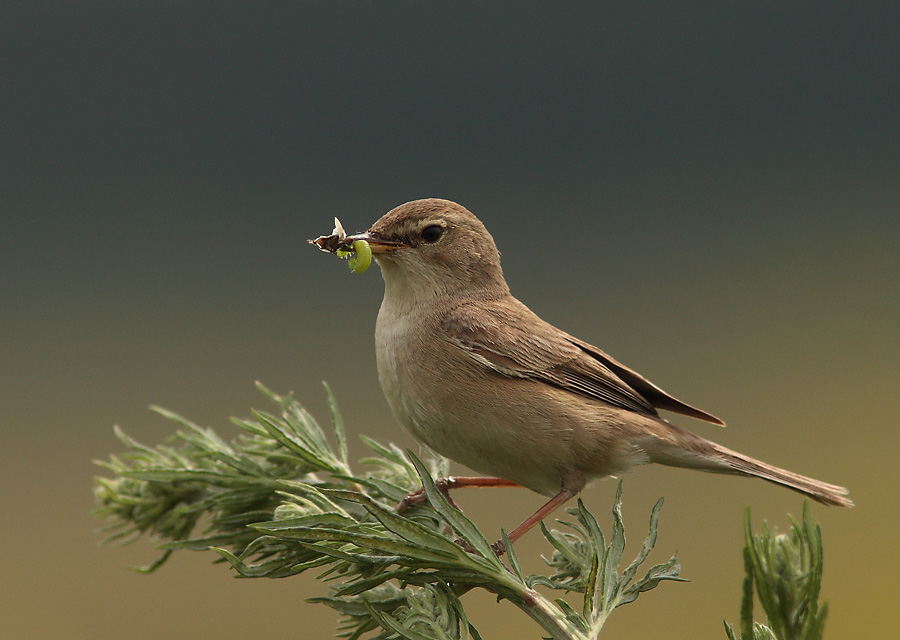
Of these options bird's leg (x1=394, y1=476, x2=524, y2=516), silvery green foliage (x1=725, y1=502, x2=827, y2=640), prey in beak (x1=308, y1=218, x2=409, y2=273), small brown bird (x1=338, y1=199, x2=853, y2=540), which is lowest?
silvery green foliage (x1=725, y1=502, x2=827, y2=640)

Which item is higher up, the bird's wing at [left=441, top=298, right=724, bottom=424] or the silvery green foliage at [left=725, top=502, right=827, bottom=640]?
the bird's wing at [left=441, top=298, right=724, bottom=424]

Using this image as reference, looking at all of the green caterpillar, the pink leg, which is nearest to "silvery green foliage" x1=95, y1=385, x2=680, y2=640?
the pink leg

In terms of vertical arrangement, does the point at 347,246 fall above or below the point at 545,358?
above

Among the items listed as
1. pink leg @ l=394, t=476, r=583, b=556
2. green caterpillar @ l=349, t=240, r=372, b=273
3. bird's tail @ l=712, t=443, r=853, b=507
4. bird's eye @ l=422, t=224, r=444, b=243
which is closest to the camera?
pink leg @ l=394, t=476, r=583, b=556

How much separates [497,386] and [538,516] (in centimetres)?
37

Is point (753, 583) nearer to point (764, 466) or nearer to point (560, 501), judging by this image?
point (560, 501)

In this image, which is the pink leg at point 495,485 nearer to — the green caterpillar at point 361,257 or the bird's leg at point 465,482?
the bird's leg at point 465,482

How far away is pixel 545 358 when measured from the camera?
2375mm

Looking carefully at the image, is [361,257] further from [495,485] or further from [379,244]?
[495,485]

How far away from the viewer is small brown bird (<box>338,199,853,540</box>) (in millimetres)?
2111

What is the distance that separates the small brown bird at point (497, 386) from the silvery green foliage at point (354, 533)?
1.05ft

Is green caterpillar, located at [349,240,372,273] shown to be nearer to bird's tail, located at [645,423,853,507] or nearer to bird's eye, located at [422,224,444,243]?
bird's eye, located at [422,224,444,243]

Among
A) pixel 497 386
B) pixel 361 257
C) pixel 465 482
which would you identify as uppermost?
pixel 361 257

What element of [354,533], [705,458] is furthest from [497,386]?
[354,533]
